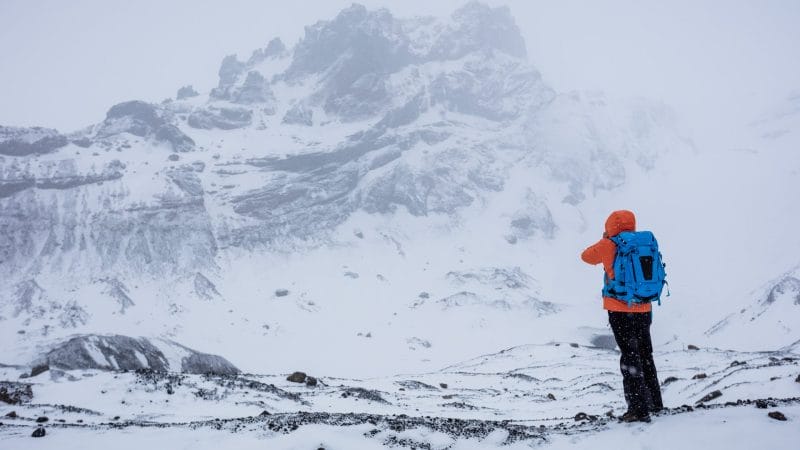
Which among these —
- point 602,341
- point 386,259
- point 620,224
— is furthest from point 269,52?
point 620,224

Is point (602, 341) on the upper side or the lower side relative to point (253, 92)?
lower

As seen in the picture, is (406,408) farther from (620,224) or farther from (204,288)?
(204,288)

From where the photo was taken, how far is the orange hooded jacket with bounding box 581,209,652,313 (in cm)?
739

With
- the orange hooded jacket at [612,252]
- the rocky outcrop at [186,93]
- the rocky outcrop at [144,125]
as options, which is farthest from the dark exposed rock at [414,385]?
the rocky outcrop at [186,93]

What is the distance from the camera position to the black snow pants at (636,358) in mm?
7316

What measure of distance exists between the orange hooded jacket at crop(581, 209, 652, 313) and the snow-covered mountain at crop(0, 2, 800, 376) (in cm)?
4127

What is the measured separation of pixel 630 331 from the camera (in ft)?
24.6

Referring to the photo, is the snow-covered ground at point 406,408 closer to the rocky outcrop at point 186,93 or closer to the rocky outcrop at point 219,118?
the rocky outcrop at point 219,118

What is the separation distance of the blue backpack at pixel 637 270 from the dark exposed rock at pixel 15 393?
54.1ft

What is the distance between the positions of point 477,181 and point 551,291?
34780 millimetres

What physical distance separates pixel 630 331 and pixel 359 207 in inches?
3456

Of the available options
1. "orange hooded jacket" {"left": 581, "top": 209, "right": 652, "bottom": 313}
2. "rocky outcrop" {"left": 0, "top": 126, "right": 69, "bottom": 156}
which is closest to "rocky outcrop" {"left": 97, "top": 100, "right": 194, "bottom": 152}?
"rocky outcrop" {"left": 0, "top": 126, "right": 69, "bottom": 156}

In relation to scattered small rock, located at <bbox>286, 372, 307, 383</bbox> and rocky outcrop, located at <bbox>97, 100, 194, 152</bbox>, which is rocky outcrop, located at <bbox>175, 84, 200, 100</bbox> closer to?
rocky outcrop, located at <bbox>97, 100, 194, 152</bbox>

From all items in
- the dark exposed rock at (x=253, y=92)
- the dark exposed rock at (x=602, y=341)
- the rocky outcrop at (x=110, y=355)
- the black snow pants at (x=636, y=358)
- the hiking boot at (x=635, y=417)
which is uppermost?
the dark exposed rock at (x=253, y=92)
